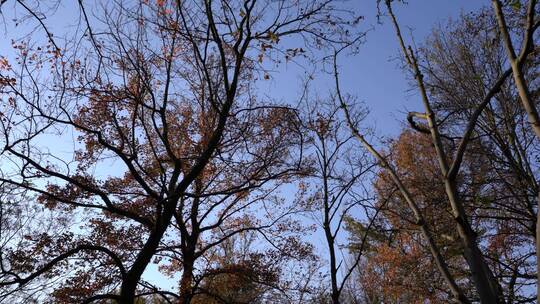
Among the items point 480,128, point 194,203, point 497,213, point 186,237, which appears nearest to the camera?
point 480,128

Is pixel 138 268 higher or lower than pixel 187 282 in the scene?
lower

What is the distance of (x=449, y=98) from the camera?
9.51 m

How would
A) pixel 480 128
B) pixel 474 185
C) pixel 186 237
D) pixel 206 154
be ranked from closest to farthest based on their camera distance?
pixel 206 154, pixel 474 185, pixel 480 128, pixel 186 237

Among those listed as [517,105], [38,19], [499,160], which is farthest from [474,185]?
[38,19]

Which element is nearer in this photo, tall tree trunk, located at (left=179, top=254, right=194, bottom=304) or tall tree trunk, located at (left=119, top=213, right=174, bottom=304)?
tall tree trunk, located at (left=119, top=213, right=174, bottom=304)

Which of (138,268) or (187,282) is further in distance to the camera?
(187,282)

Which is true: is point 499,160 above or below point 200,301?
above

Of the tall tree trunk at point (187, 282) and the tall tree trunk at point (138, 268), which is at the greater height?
the tall tree trunk at point (187, 282)

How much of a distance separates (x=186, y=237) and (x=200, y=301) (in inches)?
73.8

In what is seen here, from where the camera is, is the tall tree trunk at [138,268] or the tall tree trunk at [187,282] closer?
the tall tree trunk at [138,268]

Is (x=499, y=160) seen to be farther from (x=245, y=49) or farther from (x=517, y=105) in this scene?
(x=245, y=49)

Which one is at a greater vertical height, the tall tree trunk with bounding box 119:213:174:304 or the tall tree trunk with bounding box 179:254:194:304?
the tall tree trunk with bounding box 179:254:194:304

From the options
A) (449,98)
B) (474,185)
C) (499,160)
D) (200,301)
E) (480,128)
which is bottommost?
(200,301)

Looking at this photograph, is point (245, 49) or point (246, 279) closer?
point (245, 49)
